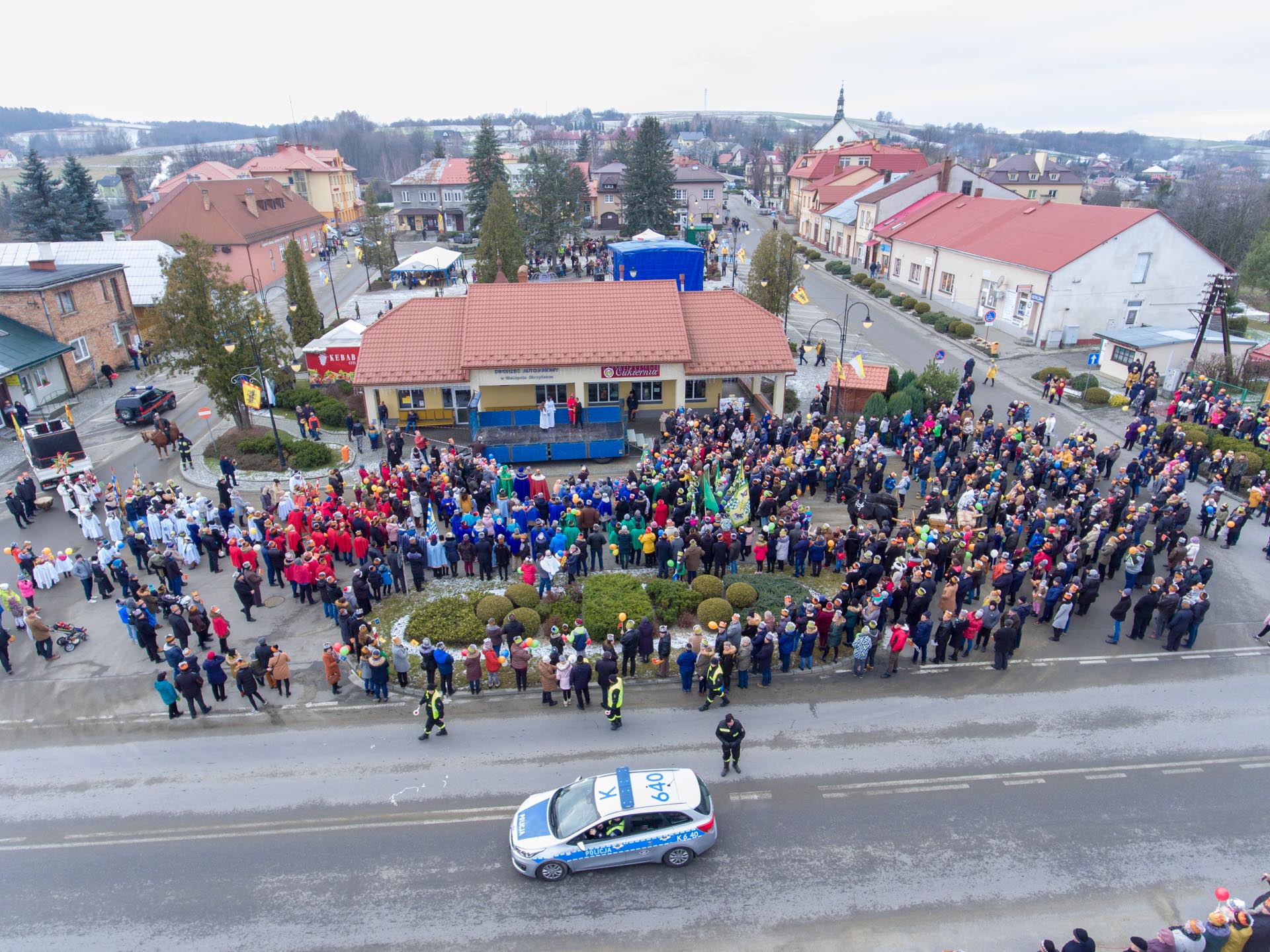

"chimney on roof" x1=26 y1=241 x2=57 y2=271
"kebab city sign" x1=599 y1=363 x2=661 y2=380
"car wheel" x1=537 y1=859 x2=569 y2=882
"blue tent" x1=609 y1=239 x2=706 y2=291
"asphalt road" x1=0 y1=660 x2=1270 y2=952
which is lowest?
"asphalt road" x1=0 y1=660 x2=1270 y2=952

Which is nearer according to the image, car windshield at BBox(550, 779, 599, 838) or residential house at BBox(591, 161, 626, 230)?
car windshield at BBox(550, 779, 599, 838)

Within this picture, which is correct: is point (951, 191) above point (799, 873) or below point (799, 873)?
above

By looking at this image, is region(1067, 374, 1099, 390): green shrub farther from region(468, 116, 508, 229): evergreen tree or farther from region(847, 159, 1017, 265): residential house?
region(468, 116, 508, 229): evergreen tree

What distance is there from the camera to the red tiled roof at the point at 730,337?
29.2 m

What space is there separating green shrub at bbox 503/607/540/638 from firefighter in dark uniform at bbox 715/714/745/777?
5054 millimetres

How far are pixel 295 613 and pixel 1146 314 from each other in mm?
45129

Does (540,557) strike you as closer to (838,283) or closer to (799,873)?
(799,873)

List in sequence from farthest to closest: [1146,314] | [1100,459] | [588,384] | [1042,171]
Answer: [1042,171] → [1146,314] → [588,384] → [1100,459]

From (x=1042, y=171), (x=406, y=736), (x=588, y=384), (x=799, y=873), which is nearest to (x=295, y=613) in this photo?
(x=406, y=736)

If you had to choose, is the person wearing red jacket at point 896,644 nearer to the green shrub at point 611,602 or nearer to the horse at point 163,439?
the green shrub at point 611,602

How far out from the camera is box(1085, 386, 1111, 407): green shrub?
31.7m

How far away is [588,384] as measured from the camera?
29250 millimetres

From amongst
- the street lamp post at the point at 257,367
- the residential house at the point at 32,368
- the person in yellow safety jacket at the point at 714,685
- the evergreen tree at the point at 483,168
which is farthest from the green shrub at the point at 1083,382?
the evergreen tree at the point at 483,168

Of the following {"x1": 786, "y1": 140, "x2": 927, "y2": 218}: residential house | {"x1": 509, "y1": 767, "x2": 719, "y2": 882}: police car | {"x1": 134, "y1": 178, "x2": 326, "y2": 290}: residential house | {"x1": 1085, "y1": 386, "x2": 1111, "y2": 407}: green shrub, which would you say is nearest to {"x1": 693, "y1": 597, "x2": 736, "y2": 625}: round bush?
{"x1": 509, "y1": 767, "x2": 719, "y2": 882}: police car
